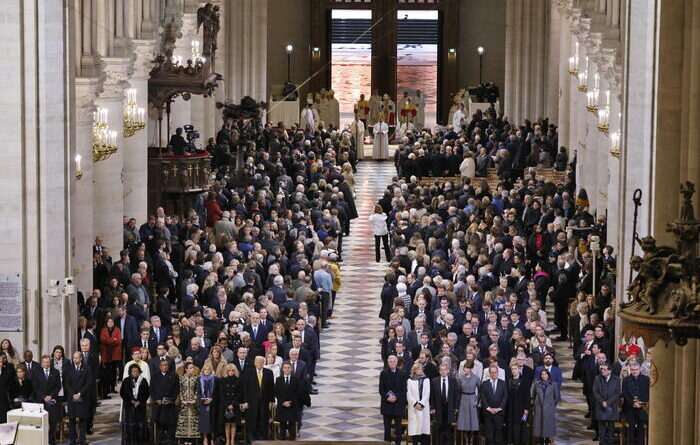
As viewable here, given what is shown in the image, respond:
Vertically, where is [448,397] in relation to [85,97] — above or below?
below

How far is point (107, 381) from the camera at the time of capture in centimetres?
2925

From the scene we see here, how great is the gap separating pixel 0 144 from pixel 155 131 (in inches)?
614

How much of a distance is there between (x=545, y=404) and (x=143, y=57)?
17.6 metres

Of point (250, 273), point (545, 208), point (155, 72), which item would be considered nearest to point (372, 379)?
point (250, 273)

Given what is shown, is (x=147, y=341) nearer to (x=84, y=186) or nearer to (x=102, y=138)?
(x=84, y=186)

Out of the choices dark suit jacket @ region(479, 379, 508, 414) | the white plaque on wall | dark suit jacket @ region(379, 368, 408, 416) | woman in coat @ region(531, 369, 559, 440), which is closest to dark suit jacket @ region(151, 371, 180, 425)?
dark suit jacket @ region(379, 368, 408, 416)

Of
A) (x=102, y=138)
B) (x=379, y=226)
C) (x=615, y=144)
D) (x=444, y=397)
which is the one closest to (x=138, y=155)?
(x=102, y=138)

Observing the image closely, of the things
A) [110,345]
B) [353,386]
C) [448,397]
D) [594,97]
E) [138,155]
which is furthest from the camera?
[594,97]

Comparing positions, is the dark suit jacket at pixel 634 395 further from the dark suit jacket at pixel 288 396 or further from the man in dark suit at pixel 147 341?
the man in dark suit at pixel 147 341

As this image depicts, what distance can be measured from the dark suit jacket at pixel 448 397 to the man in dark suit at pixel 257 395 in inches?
95.4

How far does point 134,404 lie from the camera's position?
25.9 m

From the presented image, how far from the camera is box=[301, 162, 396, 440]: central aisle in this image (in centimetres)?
2784

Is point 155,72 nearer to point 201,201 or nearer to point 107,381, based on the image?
point 201,201

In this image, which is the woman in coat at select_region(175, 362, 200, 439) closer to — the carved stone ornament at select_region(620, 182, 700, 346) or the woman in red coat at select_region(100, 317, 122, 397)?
the woman in red coat at select_region(100, 317, 122, 397)
